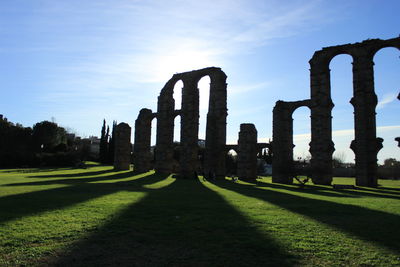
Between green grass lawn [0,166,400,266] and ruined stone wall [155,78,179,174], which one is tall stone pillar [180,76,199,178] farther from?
green grass lawn [0,166,400,266]

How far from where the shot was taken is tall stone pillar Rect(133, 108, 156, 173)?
39.4 meters

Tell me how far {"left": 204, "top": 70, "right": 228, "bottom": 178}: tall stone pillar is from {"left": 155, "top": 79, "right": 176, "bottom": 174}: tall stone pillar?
544cm

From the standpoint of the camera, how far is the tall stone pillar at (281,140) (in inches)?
1167

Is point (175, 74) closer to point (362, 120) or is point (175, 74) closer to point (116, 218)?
point (362, 120)

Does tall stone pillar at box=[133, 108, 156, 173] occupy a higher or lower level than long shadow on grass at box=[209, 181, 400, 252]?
higher

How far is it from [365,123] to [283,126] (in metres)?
6.99

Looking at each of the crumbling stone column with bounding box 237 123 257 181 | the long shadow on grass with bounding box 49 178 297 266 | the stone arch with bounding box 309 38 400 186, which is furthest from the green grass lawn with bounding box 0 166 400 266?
the crumbling stone column with bounding box 237 123 257 181

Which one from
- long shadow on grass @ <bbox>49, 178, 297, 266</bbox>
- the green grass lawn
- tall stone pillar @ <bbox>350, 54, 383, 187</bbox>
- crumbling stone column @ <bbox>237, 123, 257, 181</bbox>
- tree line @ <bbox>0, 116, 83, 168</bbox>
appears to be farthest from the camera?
tree line @ <bbox>0, 116, 83, 168</bbox>

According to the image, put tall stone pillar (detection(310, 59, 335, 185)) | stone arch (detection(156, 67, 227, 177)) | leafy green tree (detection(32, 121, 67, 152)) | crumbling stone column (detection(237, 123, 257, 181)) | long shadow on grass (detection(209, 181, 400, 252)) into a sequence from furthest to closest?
leafy green tree (detection(32, 121, 67, 152)) < stone arch (detection(156, 67, 227, 177)) < crumbling stone column (detection(237, 123, 257, 181)) < tall stone pillar (detection(310, 59, 335, 185)) < long shadow on grass (detection(209, 181, 400, 252))

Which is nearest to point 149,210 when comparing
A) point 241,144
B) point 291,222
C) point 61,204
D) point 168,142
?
point 61,204

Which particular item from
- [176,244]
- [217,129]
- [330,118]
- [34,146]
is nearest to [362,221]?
[176,244]

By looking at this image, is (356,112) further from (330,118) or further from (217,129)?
(217,129)

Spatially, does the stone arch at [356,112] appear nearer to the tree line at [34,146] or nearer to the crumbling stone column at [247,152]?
the crumbling stone column at [247,152]

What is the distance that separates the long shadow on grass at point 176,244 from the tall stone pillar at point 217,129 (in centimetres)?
2420
